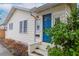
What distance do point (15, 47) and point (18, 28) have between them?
285mm

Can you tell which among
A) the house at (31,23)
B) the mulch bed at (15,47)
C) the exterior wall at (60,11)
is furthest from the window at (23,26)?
the exterior wall at (60,11)

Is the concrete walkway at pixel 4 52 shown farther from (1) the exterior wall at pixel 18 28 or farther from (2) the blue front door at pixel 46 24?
(2) the blue front door at pixel 46 24

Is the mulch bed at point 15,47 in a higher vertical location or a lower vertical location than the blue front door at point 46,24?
lower

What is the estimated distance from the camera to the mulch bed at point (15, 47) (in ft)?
11.9

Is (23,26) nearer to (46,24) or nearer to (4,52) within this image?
A: (46,24)

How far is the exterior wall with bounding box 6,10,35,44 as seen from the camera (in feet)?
12.0

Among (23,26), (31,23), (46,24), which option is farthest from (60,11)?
(23,26)

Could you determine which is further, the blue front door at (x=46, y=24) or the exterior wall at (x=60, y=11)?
the blue front door at (x=46, y=24)

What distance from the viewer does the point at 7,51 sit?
365 centimetres

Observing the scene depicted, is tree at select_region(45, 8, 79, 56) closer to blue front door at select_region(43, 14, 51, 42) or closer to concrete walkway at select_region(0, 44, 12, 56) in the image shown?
blue front door at select_region(43, 14, 51, 42)

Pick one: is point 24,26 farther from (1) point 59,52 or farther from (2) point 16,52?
(1) point 59,52

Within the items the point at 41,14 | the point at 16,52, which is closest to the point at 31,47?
the point at 16,52

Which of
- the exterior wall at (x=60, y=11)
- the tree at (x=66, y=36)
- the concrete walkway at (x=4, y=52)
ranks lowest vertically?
the concrete walkway at (x=4, y=52)

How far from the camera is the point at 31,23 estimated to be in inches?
144
